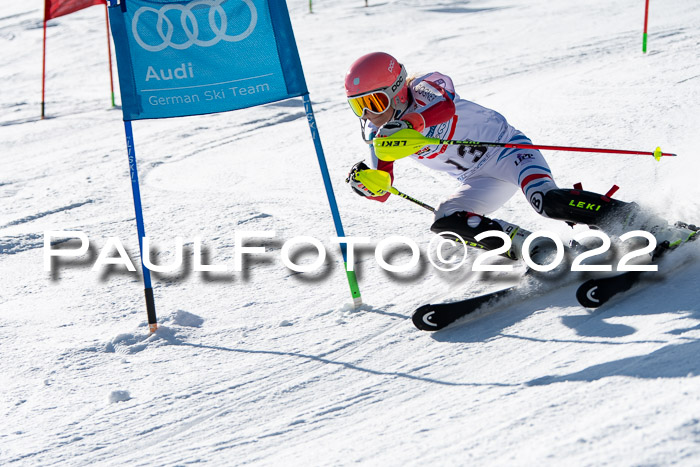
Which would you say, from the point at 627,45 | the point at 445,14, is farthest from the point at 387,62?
the point at 445,14

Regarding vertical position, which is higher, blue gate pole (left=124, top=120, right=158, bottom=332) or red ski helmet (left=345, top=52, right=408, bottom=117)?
red ski helmet (left=345, top=52, right=408, bottom=117)


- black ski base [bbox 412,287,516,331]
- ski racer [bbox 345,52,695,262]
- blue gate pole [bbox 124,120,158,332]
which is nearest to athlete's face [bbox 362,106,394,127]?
ski racer [bbox 345,52,695,262]

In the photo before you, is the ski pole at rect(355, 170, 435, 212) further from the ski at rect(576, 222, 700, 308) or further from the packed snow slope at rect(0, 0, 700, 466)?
the ski at rect(576, 222, 700, 308)

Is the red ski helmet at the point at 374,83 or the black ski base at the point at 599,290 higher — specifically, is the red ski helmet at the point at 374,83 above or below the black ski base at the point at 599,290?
above

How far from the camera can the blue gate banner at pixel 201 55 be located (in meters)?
3.98

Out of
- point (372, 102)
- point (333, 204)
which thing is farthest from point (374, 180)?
point (372, 102)

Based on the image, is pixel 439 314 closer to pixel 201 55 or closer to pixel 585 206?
pixel 585 206

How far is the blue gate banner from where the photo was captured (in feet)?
13.1

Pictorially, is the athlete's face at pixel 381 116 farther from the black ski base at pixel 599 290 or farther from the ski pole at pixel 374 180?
the black ski base at pixel 599 290

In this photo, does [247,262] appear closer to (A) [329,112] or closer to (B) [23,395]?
(B) [23,395]

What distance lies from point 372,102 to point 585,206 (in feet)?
4.20

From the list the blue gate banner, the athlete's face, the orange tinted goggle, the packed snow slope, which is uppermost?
the blue gate banner

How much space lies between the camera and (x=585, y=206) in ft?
12.9

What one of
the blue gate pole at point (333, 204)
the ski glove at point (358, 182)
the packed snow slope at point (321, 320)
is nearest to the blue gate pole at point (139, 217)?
the packed snow slope at point (321, 320)
